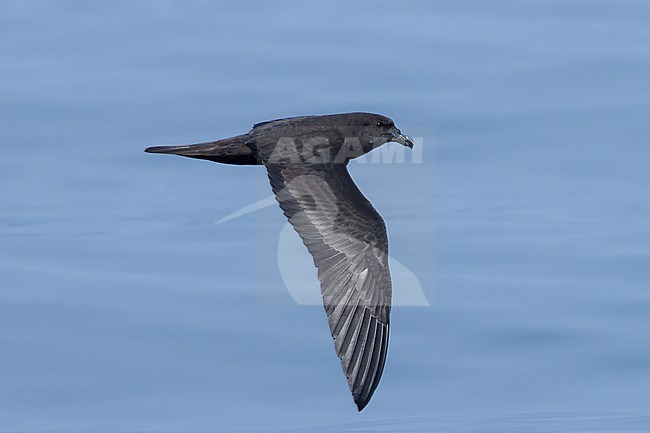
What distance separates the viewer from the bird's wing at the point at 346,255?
9320 millimetres

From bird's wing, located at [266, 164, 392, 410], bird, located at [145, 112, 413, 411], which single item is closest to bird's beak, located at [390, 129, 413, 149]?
bird, located at [145, 112, 413, 411]

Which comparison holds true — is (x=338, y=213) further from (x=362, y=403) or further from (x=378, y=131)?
(x=362, y=403)

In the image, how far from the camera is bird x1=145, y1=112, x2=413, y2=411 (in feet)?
30.7

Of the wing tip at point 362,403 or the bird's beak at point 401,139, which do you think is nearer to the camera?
the wing tip at point 362,403

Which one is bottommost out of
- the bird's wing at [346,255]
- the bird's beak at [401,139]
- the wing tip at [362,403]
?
the wing tip at [362,403]

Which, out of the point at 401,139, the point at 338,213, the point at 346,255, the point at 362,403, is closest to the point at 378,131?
the point at 401,139

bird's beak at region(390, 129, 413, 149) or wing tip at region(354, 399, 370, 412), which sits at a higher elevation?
bird's beak at region(390, 129, 413, 149)

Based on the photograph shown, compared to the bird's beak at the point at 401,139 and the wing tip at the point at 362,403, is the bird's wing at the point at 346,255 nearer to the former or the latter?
the wing tip at the point at 362,403

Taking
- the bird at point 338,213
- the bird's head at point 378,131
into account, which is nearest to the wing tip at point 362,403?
the bird at point 338,213

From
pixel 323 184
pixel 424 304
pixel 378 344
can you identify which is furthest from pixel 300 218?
pixel 424 304

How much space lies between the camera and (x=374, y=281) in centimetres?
959

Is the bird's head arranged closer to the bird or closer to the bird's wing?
the bird

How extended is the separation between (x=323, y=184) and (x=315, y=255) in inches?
18.3

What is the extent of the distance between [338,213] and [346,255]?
28 centimetres
